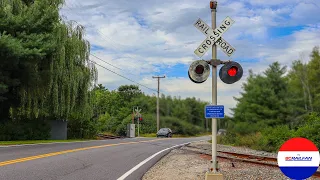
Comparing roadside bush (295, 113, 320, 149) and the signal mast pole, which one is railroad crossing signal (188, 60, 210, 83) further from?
roadside bush (295, 113, 320, 149)

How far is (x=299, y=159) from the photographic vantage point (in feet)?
14.2

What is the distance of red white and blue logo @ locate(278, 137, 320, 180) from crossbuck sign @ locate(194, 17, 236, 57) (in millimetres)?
3951

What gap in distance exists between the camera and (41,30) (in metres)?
25.3

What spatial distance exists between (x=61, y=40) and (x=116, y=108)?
185 feet

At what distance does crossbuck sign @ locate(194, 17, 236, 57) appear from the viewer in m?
8.07

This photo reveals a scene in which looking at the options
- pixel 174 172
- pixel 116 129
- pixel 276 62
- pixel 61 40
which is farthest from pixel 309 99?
pixel 174 172

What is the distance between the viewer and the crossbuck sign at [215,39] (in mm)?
8070

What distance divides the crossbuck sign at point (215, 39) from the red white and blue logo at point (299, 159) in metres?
3.95

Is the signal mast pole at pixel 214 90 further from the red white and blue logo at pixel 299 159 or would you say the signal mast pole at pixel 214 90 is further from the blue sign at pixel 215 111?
the red white and blue logo at pixel 299 159

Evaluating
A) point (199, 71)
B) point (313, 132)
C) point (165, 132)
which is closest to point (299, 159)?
point (199, 71)

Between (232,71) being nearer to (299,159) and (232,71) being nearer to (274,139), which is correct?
(299,159)

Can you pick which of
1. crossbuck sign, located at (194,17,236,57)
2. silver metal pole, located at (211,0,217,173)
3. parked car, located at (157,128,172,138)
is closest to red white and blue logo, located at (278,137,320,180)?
silver metal pole, located at (211,0,217,173)

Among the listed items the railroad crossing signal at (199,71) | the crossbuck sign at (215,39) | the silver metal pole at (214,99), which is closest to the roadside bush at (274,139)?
the silver metal pole at (214,99)

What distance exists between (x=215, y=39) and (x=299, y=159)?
4.34 m
